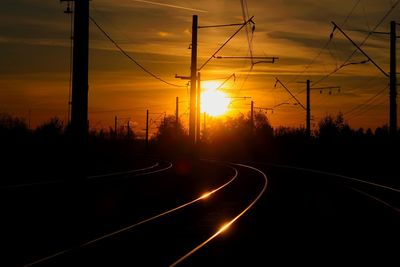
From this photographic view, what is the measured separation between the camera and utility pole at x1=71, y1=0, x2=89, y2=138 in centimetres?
2025

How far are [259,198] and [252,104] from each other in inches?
3153

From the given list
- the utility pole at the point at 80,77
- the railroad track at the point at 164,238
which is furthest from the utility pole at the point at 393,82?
the utility pole at the point at 80,77

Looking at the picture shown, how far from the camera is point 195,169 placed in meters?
48.5

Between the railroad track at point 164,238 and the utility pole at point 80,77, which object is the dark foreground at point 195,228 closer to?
the railroad track at point 164,238

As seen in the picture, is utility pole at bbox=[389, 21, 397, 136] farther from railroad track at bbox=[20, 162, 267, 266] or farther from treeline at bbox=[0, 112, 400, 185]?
railroad track at bbox=[20, 162, 267, 266]

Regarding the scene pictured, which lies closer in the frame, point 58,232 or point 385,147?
point 58,232

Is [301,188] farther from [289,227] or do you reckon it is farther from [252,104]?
[252,104]

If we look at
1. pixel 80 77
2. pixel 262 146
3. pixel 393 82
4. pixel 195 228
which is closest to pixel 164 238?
pixel 195 228

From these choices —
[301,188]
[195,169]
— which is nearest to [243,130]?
[195,169]

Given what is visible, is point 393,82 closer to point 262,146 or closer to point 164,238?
point 164,238

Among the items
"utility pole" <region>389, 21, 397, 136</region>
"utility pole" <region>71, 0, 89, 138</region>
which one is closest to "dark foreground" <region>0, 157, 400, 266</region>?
"utility pole" <region>71, 0, 89, 138</region>

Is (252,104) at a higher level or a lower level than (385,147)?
higher

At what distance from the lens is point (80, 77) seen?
2036 centimetres

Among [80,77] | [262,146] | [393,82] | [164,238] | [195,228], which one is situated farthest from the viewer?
[262,146]
